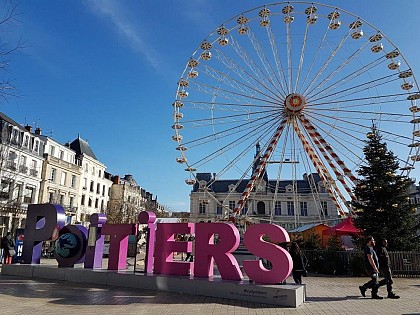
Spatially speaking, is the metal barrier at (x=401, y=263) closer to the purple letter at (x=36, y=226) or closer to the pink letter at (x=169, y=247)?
the pink letter at (x=169, y=247)

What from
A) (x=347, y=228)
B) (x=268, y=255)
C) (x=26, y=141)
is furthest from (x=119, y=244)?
(x=26, y=141)

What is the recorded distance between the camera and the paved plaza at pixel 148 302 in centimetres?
865

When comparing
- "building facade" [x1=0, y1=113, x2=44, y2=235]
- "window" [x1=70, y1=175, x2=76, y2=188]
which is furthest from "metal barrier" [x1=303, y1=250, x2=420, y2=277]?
"window" [x1=70, y1=175, x2=76, y2=188]

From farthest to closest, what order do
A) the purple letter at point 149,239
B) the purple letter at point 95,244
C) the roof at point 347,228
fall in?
the roof at point 347,228 → the purple letter at point 95,244 → the purple letter at point 149,239

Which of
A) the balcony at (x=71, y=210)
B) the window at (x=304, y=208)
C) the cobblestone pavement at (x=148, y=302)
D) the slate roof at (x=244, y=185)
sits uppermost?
the slate roof at (x=244, y=185)

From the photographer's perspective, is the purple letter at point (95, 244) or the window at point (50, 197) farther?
the window at point (50, 197)

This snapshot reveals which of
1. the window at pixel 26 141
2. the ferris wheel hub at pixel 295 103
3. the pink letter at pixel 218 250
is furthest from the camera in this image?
the window at pixel 26 141

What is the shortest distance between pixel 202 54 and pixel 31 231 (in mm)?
15771

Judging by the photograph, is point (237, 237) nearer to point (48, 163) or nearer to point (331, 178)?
point (331, 178)

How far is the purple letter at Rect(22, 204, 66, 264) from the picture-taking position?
14.5m

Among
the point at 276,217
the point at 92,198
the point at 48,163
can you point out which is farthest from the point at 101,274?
the point at 276,217

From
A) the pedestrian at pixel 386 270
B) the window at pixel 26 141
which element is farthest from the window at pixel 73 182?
the pedestrian at pixel 386 270

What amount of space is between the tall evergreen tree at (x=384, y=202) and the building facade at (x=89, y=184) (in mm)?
40060

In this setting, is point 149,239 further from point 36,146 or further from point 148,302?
point 36,146
